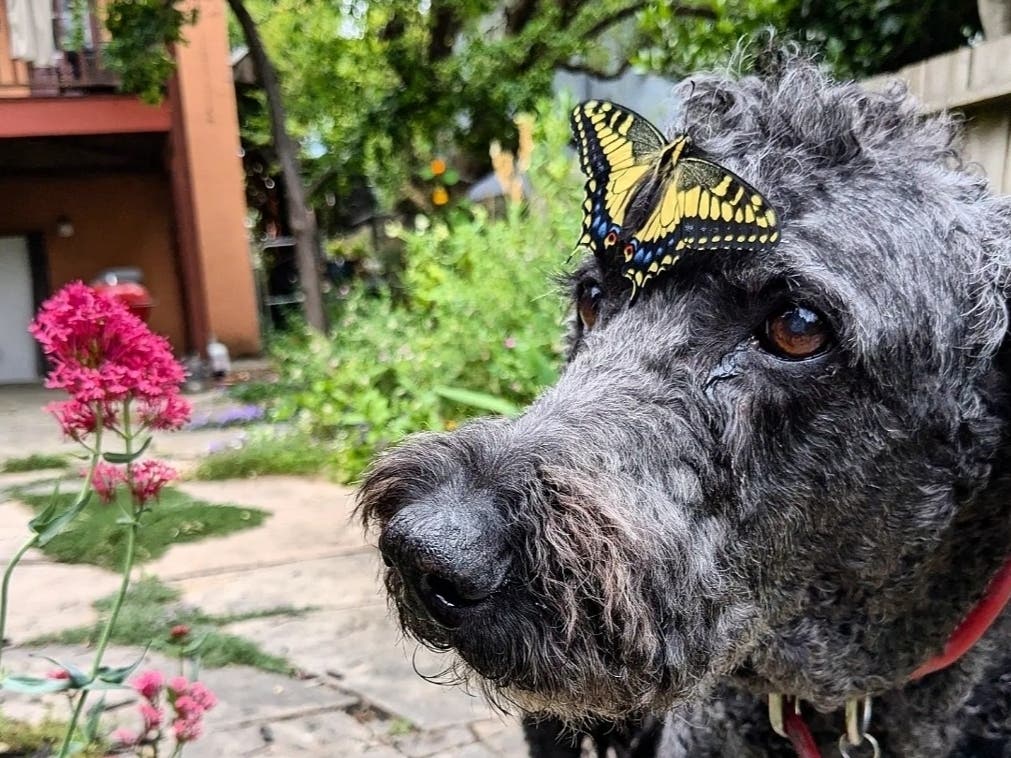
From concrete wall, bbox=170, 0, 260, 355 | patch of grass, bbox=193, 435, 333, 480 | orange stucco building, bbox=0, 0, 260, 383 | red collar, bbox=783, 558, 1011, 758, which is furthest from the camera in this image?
concrete wall, bbox=170, 0, 260, 355

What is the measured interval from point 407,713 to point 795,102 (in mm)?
1875

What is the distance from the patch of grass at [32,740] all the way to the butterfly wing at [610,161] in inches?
68.1

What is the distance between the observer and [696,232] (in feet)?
3.53

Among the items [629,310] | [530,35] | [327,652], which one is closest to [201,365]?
[530,35]

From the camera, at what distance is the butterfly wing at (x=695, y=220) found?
3.39 ft

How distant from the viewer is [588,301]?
1351 mm

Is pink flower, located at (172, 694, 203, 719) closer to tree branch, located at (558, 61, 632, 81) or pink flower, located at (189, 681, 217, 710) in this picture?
pink flower, located at (189, 681, 217, 710)

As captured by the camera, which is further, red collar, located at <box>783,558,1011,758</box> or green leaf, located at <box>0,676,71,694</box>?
green leaf, located at <box>0,676,71,694</box>

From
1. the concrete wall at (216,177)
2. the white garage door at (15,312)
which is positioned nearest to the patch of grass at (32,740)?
the concrete wall at (216,177)

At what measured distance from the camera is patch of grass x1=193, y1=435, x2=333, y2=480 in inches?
195

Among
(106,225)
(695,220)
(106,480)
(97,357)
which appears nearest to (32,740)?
(106,480)

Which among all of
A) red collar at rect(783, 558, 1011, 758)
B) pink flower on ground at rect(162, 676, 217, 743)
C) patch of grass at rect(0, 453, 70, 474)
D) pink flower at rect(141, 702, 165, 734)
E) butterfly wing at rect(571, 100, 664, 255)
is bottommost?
patch of grass at rect(0, 453, 70, 474)

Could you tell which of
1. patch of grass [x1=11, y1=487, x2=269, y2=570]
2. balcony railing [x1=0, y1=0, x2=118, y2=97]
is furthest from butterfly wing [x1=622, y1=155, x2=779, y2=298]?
balcony railing [x1=0, y1=0, x2=118, y2=97]

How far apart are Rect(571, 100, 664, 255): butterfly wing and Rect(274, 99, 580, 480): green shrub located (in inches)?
67.1
